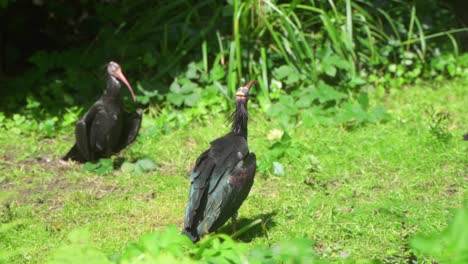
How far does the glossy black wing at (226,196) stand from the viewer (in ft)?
14.1

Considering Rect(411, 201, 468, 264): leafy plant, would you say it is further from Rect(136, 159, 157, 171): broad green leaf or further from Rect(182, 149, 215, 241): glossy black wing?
Rect(136, 159, 157, 171): broad green leaf

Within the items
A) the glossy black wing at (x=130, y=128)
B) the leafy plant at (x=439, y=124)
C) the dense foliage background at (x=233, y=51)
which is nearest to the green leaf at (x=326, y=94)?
the dense foliage background at (x=233, y=51)

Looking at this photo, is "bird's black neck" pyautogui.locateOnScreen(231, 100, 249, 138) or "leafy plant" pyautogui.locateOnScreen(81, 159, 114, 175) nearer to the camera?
"bird's black neck" pyautogui.locateOnScreen(231, 100, 249, 138)

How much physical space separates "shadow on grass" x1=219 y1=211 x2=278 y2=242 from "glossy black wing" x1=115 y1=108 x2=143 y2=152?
1590 mm

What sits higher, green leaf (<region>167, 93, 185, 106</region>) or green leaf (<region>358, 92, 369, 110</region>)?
green leaf (<region>358, 92, 369, 110</region>)

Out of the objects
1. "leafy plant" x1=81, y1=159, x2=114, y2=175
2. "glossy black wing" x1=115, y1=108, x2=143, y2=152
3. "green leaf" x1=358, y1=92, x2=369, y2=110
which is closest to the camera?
"leafy plant" x1=81, y1=159, x2=114, y2=175

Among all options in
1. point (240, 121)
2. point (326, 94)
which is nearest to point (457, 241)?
point (240, 121)

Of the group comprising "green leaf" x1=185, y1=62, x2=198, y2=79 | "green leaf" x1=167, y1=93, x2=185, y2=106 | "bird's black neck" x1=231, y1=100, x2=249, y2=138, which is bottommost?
"green leaf" x1=167, y1=93, x2=185, y2=106

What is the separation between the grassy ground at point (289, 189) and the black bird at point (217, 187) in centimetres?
41

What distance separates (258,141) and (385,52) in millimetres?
2086

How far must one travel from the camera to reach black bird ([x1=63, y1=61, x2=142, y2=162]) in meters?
5.98

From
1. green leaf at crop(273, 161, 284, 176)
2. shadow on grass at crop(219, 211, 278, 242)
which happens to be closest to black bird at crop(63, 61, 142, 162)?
green leaf at crop(273, 161, 284, 176)

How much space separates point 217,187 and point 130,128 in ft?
6.82

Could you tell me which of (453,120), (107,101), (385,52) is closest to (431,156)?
(453,120)
